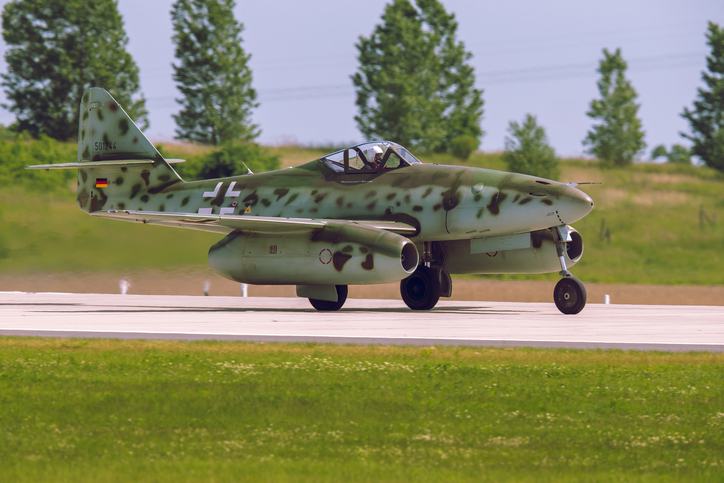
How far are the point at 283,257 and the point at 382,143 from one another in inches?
142

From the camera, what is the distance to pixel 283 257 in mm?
19141

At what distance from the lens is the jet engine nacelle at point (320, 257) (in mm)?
17719

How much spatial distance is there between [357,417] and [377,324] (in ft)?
27.6

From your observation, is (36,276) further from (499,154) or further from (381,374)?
(499,154)

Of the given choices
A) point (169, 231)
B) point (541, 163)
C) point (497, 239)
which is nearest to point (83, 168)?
point (169, 231)

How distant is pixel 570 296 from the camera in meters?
18.3

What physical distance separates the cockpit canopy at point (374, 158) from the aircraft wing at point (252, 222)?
1395mm

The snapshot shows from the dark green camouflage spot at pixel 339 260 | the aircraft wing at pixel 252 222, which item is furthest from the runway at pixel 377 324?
the aircraft wing at pixel 252 222

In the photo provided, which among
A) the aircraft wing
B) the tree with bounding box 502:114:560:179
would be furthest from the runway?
the tree with bounding box 502:114:560:179

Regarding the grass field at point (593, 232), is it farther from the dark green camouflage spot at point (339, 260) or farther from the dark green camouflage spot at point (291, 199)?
the dark green camouflage spot at point (339, 260)

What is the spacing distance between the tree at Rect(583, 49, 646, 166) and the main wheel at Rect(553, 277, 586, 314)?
42270mm

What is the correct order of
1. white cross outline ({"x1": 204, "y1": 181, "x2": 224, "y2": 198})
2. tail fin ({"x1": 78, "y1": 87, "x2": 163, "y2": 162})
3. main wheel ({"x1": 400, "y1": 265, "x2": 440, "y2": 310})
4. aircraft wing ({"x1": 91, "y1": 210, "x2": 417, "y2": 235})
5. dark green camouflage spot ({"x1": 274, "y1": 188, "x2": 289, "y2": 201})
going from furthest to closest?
1. tail fin ({"x1": 78, "y1": 87, "x2": 163, "y2": 162})
2. white cross outline ({"x1": 204, "y1": 181, "x2": 224, "y2": 198})
3. dark green camouflage spot ({"x1": 274, "y1": 188, "x2": 289, "y2": 201})
4. main wheel ({"x1": 400, "y1": 265, "x2": 440, "y2": 310})
5. aircraft wing ({"x1": 91, "y1": 210, "x2": 417, "y2": 235})

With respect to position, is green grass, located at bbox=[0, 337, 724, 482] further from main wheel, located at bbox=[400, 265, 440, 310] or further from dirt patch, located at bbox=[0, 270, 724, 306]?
dirt patch, located at bbox=[0, 270, 724, 306]

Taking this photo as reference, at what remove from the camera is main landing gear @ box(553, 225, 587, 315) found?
18.2 meters
